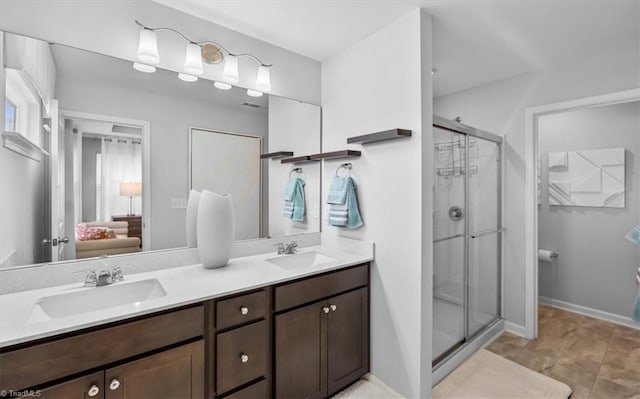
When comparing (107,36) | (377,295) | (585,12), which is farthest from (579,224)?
(107,36)

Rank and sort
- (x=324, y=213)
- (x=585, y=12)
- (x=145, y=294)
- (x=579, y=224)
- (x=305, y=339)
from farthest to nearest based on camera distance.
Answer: (x=579, y=224), (x=324, y=213), (x=585, y=12), (x=305, y=339), (x=145, y=294)

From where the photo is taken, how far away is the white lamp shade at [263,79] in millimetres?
2164

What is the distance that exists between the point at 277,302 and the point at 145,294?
678 millimetres

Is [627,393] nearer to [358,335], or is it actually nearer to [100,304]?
[358,335]

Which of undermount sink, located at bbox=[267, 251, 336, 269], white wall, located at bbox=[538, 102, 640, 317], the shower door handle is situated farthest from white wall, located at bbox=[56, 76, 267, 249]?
white wall, located at bbox=[538, 102, 640, 317]

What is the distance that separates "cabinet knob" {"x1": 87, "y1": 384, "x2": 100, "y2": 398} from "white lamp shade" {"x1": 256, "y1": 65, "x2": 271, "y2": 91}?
1881mm

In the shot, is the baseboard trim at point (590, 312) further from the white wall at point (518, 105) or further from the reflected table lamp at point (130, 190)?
the reflected table lamp at point (130, 190)

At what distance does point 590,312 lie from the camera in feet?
10.5

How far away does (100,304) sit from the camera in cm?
143

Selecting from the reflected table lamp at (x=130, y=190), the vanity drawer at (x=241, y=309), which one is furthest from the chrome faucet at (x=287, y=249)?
the reflected table lamp at (x=130, y=190)

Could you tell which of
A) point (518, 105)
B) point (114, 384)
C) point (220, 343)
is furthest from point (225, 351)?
point (518, 105)

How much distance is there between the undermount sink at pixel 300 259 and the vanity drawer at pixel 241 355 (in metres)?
0.58

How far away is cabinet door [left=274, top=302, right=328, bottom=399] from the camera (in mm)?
1641

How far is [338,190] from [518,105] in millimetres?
2033
